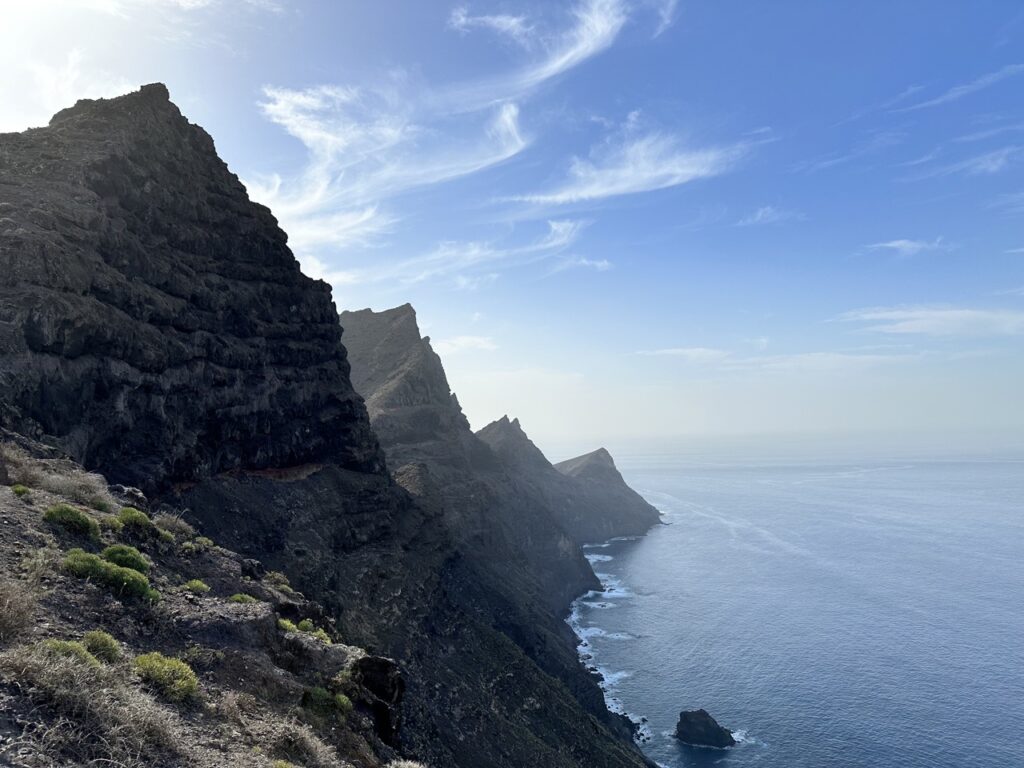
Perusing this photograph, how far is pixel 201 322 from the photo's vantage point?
63562mm

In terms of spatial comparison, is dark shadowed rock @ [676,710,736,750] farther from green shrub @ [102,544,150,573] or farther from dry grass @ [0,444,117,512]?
green shrub @ [102,544,150,573]

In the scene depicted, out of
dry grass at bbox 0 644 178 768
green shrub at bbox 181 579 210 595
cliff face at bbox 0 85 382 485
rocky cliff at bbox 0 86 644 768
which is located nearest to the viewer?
dry grass at bbox 0 644 178 768

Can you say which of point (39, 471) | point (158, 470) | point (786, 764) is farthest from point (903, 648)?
point (39, 471)

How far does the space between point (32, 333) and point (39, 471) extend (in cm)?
2023

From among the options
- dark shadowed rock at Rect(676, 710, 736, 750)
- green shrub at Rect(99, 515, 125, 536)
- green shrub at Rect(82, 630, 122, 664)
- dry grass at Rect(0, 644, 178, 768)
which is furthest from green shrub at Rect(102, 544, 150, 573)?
dark shadowed rock at Rect(676, 710, 736, 750)

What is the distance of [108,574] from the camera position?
20.6 m

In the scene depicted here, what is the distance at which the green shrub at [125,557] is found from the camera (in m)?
23.0

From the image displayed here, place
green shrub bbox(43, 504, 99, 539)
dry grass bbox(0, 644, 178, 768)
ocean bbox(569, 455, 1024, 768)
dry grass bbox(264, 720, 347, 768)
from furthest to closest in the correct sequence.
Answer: ocean bbox(569, 455, 1024, 768) → green shrub bbox(43, 504, 99, 539) → dry grass bbox(264, 720, 347, 768) → dry grass bbox(0, 644, 178, 768)

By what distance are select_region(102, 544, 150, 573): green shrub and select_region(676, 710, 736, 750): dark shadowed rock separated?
90257 mm

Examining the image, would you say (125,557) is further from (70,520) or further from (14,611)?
(14,611)

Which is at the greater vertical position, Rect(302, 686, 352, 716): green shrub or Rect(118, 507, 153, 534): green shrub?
Rect(118, 507, 153, 534): green shrub

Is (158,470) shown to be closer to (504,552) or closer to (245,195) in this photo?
(245,195)

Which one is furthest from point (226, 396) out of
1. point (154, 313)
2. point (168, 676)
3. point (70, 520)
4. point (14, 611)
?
point (168, 676)

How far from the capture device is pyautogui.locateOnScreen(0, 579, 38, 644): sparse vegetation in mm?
15031
